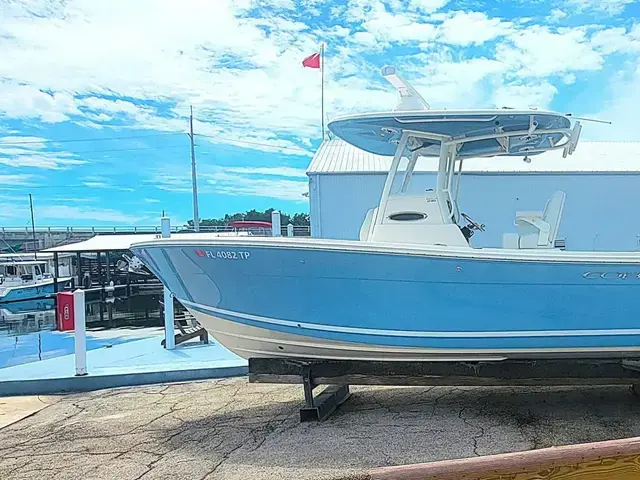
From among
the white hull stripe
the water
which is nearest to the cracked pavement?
the white hull stripe

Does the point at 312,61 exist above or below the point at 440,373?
above

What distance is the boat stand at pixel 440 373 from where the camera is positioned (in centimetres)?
453

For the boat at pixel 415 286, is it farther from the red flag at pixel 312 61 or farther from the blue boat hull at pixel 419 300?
the red flag at pixel 312 61

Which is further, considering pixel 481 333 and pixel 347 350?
pixel 347 350

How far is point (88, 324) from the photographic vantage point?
19.3 meters

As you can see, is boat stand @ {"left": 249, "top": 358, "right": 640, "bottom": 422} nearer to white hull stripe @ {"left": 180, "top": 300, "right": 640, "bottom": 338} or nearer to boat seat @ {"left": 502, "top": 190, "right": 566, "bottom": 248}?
white hull stripe @ {"left": 180, "top": 300, "right": 640, "bottom": 338}

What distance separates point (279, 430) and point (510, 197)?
7628mm

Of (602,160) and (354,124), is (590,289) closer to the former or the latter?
(354,124)

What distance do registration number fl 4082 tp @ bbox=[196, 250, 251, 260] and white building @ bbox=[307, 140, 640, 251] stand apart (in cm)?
614

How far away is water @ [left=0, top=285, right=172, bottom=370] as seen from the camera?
1003 centimetres

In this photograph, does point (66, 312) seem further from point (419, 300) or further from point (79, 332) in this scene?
point (419, 300)

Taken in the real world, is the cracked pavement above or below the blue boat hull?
below

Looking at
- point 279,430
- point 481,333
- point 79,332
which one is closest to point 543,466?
point 481,333

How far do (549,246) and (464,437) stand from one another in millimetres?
1773
